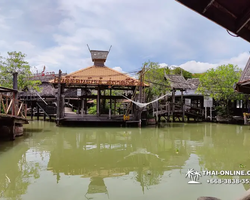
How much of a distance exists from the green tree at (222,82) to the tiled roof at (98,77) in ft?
21.5

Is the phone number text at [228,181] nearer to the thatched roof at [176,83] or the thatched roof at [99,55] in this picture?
the thatched roof at [176,83]

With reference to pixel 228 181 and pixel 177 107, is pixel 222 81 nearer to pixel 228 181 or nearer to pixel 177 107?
pixel 177 107

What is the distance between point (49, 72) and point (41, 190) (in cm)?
2705

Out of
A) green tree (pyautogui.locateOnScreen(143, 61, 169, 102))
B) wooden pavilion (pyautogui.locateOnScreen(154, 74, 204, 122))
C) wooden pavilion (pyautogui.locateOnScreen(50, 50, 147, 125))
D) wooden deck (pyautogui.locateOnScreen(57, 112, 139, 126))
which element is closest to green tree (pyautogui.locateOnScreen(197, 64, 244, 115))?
wooden pavilion (pyautogui.locateOnScreen(154, 74, 204, 122))

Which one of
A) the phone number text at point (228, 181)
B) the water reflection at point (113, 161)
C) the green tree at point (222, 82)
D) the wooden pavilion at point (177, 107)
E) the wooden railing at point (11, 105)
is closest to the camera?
the phone number text at point (228, 181)

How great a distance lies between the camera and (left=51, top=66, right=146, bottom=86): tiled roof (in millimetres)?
14850

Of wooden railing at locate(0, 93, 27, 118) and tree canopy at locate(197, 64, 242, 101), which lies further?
tree canopy at locate(197, 64, 242, 101)

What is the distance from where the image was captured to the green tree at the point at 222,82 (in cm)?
1722

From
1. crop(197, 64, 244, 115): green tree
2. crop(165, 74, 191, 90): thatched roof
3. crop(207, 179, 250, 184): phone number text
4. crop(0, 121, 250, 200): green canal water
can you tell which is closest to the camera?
crop(0, 121, 250, 200): green canal water

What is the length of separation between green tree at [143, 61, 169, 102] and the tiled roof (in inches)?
130

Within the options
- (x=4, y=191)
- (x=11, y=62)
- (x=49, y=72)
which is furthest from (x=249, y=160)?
(x=49, y=72)

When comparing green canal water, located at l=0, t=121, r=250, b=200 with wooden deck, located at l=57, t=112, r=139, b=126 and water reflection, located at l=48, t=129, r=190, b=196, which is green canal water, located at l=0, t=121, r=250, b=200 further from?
wooden deck, located at l=57, t=112, r=139, b=126

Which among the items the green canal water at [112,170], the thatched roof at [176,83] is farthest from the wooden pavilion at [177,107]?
the green canal water at [112,170]

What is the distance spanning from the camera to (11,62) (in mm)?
12531
